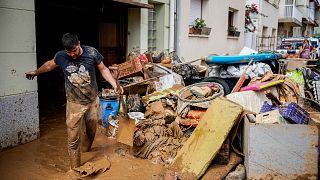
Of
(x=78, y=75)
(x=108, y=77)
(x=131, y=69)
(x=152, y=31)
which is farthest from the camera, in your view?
(x=152, y=31)

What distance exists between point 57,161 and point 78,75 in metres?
1.42

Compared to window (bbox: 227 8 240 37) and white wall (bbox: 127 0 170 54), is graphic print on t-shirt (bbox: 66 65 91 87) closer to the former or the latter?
white wall (bbox: 127 0 170 54)

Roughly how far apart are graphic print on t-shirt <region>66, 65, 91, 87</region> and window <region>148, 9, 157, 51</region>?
5.79m

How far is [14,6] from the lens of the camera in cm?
502

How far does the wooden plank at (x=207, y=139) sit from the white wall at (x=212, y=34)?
6632 millimetres

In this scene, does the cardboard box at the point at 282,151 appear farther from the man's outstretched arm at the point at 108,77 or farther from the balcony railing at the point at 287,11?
the balcony railing at the point at 287,11

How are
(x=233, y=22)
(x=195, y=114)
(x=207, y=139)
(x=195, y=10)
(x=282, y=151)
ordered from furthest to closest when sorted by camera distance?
1. (x=233, y=22)
2. (x=195, y=10)
3. (x=195, y=114)
4. (x=207, y=139)
5. (x=282, y=151)

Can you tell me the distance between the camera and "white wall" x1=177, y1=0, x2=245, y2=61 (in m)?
11.3

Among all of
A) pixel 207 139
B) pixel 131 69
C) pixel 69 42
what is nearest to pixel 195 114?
pixel 207 139

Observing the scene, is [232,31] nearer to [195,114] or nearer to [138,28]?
[138,28]

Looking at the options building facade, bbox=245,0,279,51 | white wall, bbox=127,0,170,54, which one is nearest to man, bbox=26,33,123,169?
white wall, bbox=127,0,170,54

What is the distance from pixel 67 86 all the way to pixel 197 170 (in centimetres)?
205

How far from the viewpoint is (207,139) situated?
4488 mm

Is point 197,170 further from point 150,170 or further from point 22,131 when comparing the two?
point 22,131
